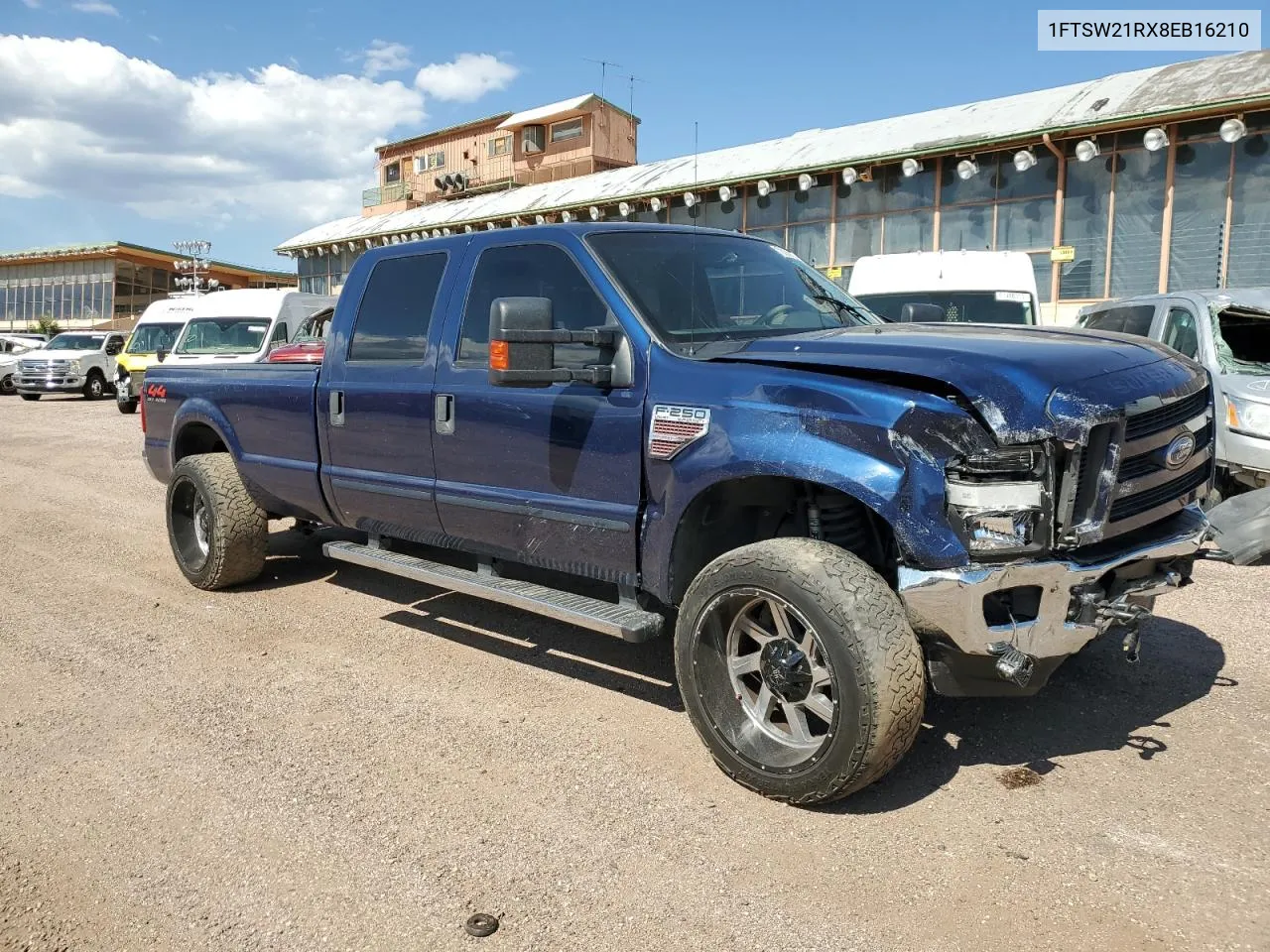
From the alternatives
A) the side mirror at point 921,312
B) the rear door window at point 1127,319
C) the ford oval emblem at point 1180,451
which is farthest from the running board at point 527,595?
the rear door window at point 1127,319

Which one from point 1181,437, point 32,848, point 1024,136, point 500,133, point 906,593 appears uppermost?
point 500,133

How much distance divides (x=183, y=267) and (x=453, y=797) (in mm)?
53465

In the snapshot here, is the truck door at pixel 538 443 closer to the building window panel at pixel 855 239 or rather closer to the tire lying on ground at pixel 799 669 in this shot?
the tire lying on ground at pixel 799 669

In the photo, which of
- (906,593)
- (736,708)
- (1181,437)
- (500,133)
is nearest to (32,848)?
(736,708)

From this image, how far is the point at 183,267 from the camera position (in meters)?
51.2

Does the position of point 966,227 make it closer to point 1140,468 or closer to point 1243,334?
point 1243,334

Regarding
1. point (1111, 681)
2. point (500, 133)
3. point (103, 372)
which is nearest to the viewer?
point (1111, 681)

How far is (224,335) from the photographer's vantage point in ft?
54.1

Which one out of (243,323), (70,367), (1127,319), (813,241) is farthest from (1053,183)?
(70,367)

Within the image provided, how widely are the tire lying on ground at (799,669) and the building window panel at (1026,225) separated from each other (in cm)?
1961

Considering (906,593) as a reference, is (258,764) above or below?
below

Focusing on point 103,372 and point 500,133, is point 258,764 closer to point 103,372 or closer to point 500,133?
point 103,372

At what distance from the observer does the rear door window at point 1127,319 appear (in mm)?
8672

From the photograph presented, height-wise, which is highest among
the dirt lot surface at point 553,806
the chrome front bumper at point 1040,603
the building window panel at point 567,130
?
the building window panel at point 567,130
